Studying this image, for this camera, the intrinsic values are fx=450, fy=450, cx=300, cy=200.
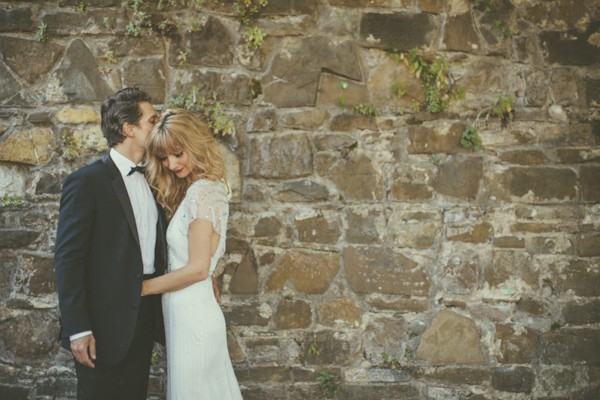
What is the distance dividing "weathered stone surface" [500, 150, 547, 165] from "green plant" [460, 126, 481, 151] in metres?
0.19

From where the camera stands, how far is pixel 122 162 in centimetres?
236

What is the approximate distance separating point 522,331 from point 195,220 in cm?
222

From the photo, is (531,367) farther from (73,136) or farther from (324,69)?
(73,136)

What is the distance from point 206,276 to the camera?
7.30 ft

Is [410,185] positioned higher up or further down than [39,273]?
higher up

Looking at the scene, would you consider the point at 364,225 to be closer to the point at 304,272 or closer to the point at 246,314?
the point at 304,272

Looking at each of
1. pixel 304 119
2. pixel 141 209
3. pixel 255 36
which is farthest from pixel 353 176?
pixel 141 209

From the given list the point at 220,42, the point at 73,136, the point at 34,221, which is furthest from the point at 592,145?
the point at 34,221

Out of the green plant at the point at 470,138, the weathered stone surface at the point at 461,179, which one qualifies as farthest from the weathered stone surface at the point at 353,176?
the green plant at the point at 470,138

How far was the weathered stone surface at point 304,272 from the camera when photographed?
2920mm

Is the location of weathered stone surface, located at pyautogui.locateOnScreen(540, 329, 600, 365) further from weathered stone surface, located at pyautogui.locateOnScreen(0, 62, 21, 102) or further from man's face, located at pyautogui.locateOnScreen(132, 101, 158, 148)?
weathered stone surface, located at pyautogui.locateOnScreen(0, 62, 21, 102)

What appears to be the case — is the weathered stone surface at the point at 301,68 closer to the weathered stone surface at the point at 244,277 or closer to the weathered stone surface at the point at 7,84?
the weathered stone surface at the point at 244,277

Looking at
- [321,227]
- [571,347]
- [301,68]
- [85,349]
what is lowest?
[571,347]

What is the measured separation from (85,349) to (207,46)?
1913mm
